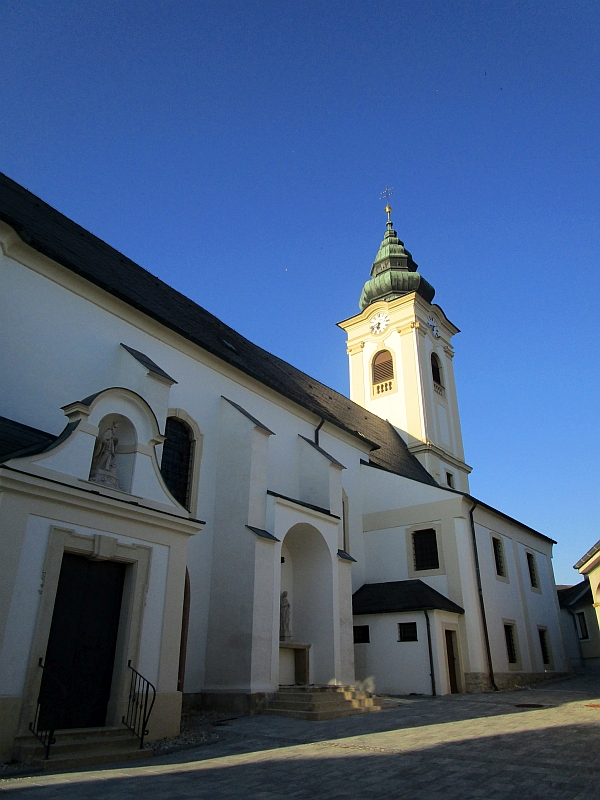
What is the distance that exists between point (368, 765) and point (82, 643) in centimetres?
432

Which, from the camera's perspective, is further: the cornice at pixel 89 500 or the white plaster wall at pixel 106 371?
the white plaster wall at pixel 106 371

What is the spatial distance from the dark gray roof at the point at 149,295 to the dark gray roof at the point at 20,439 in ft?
12.5

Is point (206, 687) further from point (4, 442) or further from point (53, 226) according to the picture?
point (53, 226)

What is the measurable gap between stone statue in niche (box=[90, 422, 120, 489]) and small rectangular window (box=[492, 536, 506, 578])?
52.1ft

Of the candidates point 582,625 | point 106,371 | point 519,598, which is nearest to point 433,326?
point 519,598

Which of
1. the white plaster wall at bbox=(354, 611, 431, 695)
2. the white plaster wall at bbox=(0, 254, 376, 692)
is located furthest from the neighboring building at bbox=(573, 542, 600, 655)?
the white plaster wall at bbox=(0, 254, 376, 692)

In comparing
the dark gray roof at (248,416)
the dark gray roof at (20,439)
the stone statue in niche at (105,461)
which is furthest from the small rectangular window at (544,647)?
the dark gray roof at (20,439)

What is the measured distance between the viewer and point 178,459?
1430 centimetres

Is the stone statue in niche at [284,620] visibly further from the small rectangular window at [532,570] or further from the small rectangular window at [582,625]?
the small rectangular window at [582,625]

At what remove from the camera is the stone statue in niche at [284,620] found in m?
14.9

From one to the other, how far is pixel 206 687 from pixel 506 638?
1210 cm

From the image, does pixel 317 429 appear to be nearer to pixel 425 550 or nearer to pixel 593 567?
pixel 425 550

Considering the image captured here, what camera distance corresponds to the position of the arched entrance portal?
1499 centimetres

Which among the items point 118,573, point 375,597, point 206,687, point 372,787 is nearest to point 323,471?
point 375,597
